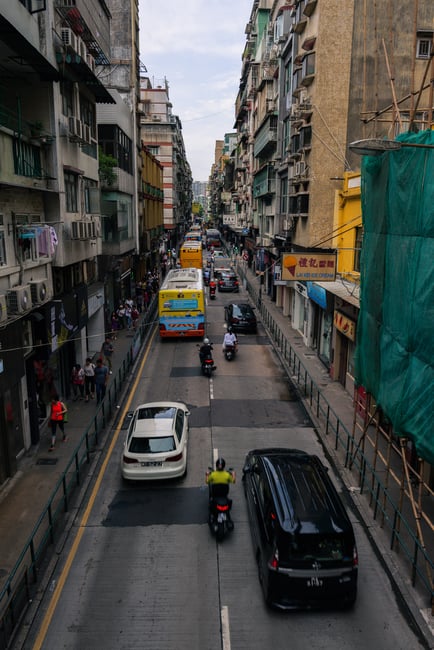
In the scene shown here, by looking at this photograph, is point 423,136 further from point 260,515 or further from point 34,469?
point 34,469

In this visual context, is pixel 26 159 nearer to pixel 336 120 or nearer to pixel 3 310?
pixel 3 310

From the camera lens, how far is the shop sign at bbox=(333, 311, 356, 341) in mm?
18481

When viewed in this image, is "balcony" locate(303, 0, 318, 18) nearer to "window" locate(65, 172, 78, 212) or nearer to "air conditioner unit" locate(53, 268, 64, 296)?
"window" locate(65, 172, 78, 212)

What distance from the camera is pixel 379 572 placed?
957 centimetres

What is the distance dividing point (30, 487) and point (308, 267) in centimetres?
1119

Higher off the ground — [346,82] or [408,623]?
[346,82]

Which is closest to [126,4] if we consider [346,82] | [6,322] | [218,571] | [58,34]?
[346,82]

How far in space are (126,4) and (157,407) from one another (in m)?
34.3

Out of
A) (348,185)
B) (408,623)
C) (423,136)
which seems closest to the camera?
(408,623)

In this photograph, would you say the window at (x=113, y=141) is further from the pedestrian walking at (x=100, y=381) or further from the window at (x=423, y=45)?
the window at (x=423, y=45)

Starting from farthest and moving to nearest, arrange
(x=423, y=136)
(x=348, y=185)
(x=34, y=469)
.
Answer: (x=348, y=185) → (x=34, y=469) → (x=423, y=136)

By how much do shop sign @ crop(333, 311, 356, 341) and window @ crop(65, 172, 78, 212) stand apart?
11.0 m

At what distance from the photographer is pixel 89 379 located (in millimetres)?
19391

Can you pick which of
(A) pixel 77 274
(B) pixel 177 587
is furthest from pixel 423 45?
(B) pixel 177 587
